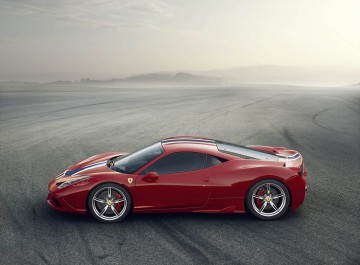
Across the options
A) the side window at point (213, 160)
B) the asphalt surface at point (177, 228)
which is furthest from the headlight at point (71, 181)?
the side window at point (213, 160)

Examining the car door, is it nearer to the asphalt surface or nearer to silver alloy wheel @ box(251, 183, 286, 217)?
the asphalt surface

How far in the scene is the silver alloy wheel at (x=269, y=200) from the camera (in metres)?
7.14

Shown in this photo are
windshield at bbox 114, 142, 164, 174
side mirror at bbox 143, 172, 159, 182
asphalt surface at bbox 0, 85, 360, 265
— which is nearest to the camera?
asphalt surface at bbox 0, 85, 360, 265

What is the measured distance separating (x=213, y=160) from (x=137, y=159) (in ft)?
4.00

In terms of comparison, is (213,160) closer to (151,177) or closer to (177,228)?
(151,177)

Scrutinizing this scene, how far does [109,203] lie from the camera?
23.0 feet

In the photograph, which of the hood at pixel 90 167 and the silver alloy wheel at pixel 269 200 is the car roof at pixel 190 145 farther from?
the hood at pixel 90 167

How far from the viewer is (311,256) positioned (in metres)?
5.82

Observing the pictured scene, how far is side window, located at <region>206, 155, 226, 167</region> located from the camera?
281 inches

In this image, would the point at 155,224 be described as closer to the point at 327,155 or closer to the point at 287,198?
the point at 287,198

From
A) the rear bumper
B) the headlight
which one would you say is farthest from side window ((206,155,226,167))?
the headlight

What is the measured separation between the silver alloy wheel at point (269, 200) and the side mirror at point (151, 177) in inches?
61.1

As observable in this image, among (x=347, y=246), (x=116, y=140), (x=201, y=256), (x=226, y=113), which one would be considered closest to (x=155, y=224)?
(x=201, y=256)

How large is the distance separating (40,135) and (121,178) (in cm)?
983
